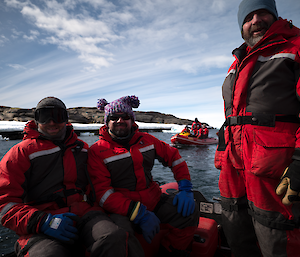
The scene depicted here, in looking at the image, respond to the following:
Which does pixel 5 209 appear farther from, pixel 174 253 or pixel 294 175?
pixel 294 175

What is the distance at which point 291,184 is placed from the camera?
1334 mm

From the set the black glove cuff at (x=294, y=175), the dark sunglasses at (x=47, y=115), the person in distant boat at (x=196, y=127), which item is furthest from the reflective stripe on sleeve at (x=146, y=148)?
the person in distant boat at (x=196, y=127)

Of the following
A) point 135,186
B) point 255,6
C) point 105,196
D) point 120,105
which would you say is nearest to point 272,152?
point 255,6

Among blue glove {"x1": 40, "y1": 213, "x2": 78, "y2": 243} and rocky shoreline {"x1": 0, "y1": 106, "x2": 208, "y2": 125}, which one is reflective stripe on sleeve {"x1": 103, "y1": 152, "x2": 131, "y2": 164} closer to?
blue glove {"x1": 40, "y1": 213, "x2": 78, "y2": 243}

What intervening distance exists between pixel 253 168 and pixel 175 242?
1296mm

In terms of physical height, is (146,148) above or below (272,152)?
below

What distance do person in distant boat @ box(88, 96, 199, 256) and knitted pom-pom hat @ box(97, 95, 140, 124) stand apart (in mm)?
13

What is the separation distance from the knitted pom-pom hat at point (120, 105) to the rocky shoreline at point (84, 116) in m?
46.0

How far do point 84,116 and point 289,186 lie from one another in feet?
301

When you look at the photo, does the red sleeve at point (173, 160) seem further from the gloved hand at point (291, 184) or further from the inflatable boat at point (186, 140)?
the inflatable boat at point (186, 140)

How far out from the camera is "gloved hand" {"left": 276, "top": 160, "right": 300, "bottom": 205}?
4.33 feet

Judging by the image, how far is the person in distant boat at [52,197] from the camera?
1.56 metres

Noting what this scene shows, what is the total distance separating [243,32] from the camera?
182 centimetres

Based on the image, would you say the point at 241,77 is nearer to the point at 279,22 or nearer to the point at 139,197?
the point at 279,22
